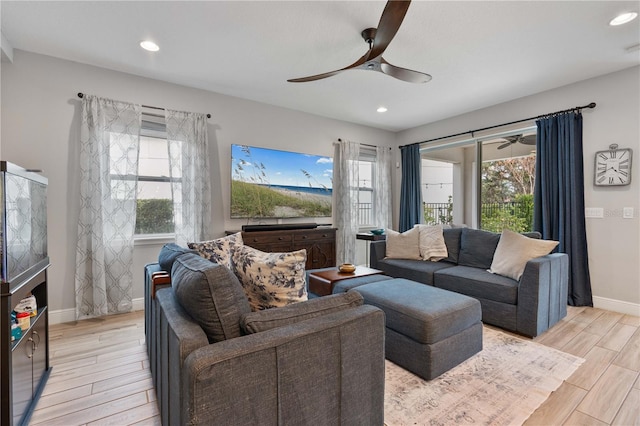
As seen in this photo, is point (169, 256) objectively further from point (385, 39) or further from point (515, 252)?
point (515, 252)

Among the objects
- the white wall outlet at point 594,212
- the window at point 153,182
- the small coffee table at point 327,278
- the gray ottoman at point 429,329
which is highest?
the window at point 153,182

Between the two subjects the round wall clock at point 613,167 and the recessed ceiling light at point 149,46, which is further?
the round wall clock at point 613,167

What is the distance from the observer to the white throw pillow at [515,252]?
2703mm

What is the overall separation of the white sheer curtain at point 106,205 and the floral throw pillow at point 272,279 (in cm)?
230

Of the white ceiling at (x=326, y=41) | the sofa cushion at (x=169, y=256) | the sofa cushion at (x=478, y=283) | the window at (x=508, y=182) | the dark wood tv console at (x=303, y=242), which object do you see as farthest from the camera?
the window at (x=508, y=182)

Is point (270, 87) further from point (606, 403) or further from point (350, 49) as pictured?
point (606, 403)

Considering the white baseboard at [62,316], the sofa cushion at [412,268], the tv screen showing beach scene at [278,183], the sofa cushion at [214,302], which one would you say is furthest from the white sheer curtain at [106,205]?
the sofa cushion at [412,268]

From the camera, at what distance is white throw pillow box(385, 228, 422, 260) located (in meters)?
3.85

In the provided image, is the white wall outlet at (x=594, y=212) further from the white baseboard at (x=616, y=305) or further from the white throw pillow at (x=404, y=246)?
the white throw pillow at (x=404, y=246)

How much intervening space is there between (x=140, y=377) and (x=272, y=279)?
4.45 feet

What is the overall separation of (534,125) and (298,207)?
10.9 ft

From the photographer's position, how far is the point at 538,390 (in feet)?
5.94

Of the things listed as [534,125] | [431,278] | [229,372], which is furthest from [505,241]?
[229,372]

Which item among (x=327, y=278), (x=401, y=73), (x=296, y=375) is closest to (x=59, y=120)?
(x=327, y=278)
